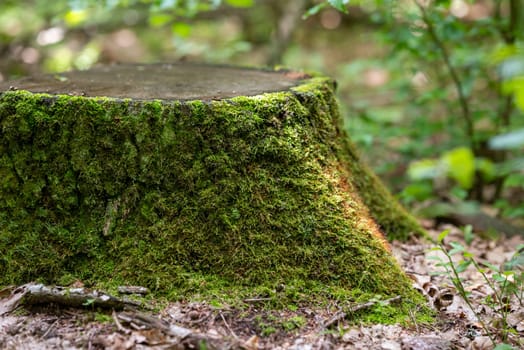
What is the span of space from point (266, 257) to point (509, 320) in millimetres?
1435

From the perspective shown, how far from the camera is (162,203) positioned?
2.71 m

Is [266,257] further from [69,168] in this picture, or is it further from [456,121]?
[456,121]

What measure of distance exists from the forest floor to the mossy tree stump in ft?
0.78

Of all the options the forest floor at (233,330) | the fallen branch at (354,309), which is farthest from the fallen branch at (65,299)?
the fallen branch at (354,309)

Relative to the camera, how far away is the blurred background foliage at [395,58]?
4.31 meters

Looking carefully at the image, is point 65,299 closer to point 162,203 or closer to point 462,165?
point 162,203

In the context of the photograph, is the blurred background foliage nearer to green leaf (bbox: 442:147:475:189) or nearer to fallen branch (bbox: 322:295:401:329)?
green leaf (bbox: 442:147:475:189)

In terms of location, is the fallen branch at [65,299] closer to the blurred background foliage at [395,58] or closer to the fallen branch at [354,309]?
the fallen branch at [354,309]

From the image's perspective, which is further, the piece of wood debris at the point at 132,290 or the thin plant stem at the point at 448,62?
the thin plant stem at the point at 448,62

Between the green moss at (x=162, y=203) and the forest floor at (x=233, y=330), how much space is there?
0.21 m

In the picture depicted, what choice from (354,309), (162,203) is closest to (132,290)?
(162,203)

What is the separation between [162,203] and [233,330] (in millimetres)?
871

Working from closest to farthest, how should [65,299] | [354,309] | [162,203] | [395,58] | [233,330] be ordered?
[233,330] → [65,299] → [354,309] → [162,203] → [395,58]

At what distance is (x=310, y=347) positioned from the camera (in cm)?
221
